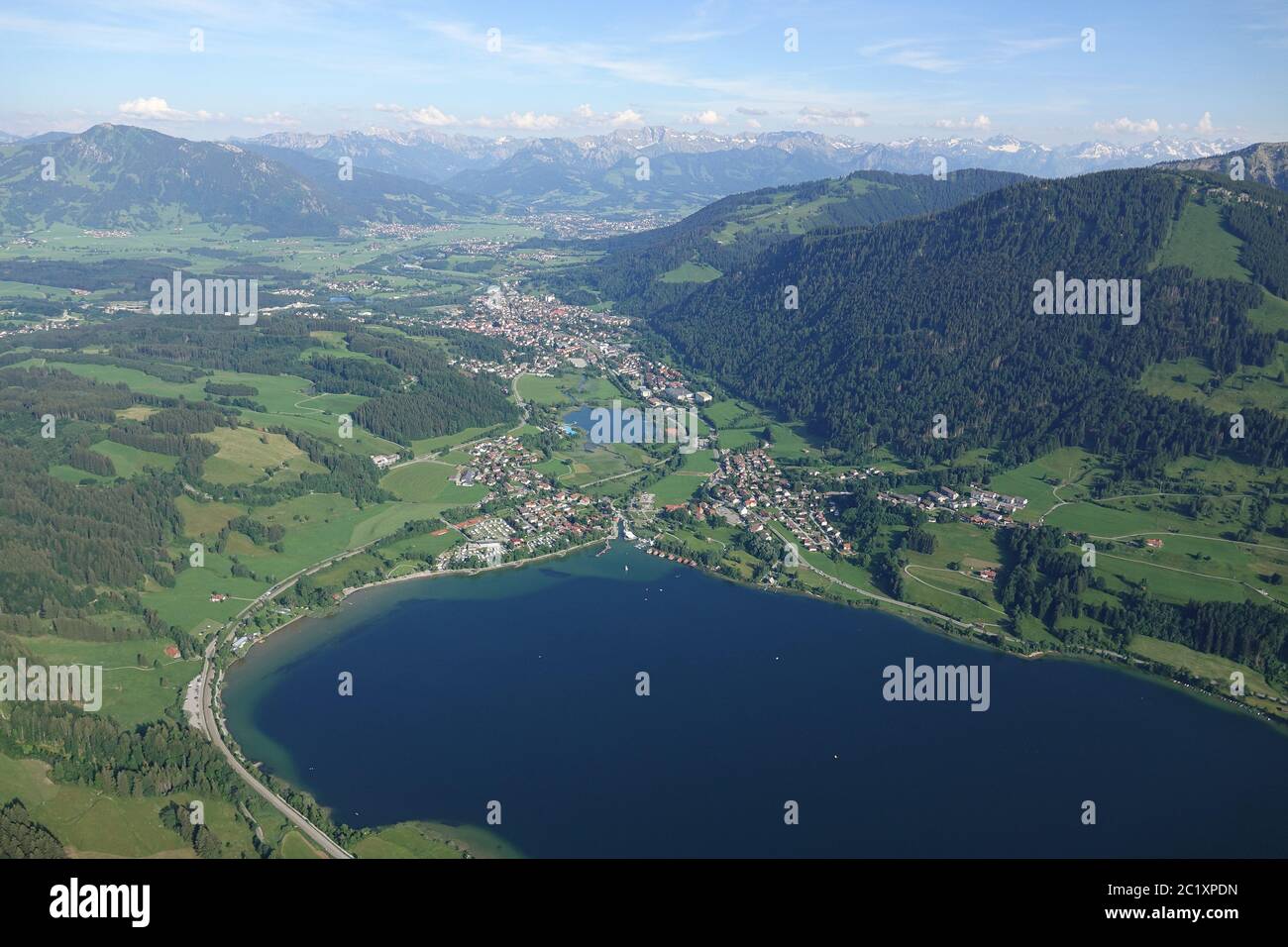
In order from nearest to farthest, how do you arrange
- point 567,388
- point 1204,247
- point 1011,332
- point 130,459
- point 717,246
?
1. point 130,459
2. point 1011,332
3. point 1204,247
4. point 567,388
5. point 717,246

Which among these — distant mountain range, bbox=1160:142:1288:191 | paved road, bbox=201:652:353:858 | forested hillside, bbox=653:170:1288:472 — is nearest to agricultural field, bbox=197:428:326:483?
paved road, bbox=201:652:353:858

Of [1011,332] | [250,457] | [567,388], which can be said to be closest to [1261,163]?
[1011,332]

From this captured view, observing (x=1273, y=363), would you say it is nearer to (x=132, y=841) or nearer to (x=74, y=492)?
(x=132, y=841)

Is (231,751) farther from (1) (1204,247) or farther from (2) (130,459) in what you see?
(1) (1204,247)

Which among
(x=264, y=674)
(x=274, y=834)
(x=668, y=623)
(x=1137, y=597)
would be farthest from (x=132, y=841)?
(x=1137, y=597)

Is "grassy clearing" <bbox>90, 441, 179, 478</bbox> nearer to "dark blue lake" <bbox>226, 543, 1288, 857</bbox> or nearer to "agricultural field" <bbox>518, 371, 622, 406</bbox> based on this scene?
"dark blue lake" <bbox>226, 543, 1288, 857</bbox>

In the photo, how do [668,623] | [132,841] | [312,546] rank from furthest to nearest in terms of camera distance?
[312,546], [668,623], [132,841]
